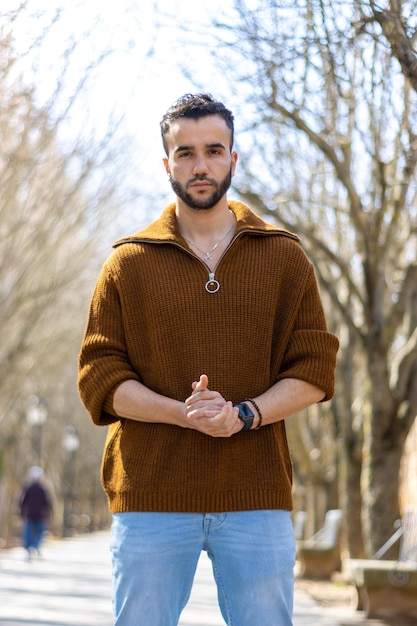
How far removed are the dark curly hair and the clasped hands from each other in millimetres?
787

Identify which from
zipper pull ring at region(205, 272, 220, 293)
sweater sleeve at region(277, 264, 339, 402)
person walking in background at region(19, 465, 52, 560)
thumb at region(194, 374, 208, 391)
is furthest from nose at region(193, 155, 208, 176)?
person walking in background at region(19, 465, 52, 560)

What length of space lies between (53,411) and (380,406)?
128ft

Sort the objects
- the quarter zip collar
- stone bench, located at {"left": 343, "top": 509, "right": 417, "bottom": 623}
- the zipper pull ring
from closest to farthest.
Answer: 1. the zipper pull ring
2. the quarter zip collar
3. stone bench, located at {"left": 343, "top": 509, "right": 417, "bottom": 623}

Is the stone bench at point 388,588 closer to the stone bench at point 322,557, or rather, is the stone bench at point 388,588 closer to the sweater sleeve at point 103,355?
the sweater sleeve at point 103,355

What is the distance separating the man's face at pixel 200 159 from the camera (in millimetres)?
3230

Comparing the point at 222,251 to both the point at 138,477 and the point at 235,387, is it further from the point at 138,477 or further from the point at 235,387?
the point at 138,477

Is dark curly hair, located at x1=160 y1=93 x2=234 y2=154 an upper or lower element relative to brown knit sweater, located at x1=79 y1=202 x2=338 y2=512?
upper

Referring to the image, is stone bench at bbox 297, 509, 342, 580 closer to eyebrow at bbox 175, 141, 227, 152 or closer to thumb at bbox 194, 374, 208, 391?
eyebrow at bbox 175, 141, 227, 152

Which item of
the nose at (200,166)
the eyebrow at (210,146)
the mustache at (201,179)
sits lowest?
the mustache at (201,179)

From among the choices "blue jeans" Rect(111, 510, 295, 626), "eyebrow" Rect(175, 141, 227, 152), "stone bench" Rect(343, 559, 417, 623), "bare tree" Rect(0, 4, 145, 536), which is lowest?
"stone bench" Rect(343, 559, 417, 623)

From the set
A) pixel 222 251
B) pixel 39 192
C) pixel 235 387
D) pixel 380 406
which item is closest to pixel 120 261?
pixel 222 251

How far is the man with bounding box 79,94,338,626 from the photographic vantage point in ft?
9.72

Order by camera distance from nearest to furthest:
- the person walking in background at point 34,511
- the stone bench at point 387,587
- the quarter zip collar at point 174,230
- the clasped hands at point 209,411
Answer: the clasped hands at point 209,411
the quarter zip collar at point 174,230
the stone bench at point 387,587
the person walking in background at point 34,511

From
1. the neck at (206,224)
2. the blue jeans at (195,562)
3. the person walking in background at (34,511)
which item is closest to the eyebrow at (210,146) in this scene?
the neck at (206,224)
